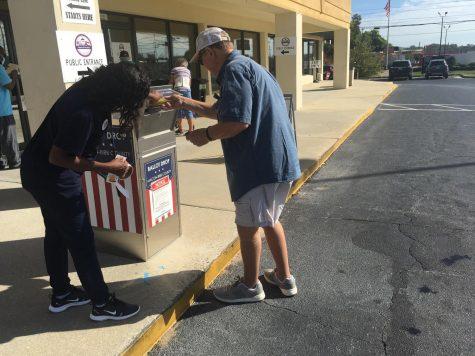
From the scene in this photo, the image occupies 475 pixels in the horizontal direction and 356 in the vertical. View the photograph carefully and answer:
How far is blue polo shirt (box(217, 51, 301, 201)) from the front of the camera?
103 inches

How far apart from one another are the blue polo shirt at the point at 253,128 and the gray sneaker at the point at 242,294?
74cm

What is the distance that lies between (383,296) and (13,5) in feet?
14.3

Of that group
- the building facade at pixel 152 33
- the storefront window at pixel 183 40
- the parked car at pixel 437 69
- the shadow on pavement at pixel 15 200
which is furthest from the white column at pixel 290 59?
the parked car at pixel 437 69

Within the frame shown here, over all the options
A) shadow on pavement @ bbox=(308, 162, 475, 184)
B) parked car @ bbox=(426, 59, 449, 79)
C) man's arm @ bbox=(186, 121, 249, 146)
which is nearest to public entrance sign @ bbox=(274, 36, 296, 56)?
shadow on pavement @ bbox=(308, 162, 475, 184)

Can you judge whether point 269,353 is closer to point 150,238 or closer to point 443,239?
point 150,238

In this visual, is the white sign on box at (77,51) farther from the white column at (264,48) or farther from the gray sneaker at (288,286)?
the white column at (264,48)

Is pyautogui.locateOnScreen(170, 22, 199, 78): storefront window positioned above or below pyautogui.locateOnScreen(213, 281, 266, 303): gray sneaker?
above

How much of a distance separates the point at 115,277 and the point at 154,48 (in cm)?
1091

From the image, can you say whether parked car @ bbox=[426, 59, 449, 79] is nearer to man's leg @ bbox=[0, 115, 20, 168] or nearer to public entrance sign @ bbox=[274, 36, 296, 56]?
public entrance sign @ bbox=[274, 36, 296, 56]

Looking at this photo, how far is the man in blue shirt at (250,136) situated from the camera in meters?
2.63

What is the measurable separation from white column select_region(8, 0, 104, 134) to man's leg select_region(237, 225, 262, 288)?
2414 millimetres

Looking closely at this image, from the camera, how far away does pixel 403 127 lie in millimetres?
10641

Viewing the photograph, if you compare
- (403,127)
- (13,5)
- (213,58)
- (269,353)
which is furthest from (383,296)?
(403,127)

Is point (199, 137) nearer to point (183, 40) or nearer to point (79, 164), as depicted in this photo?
point (79, 164)
